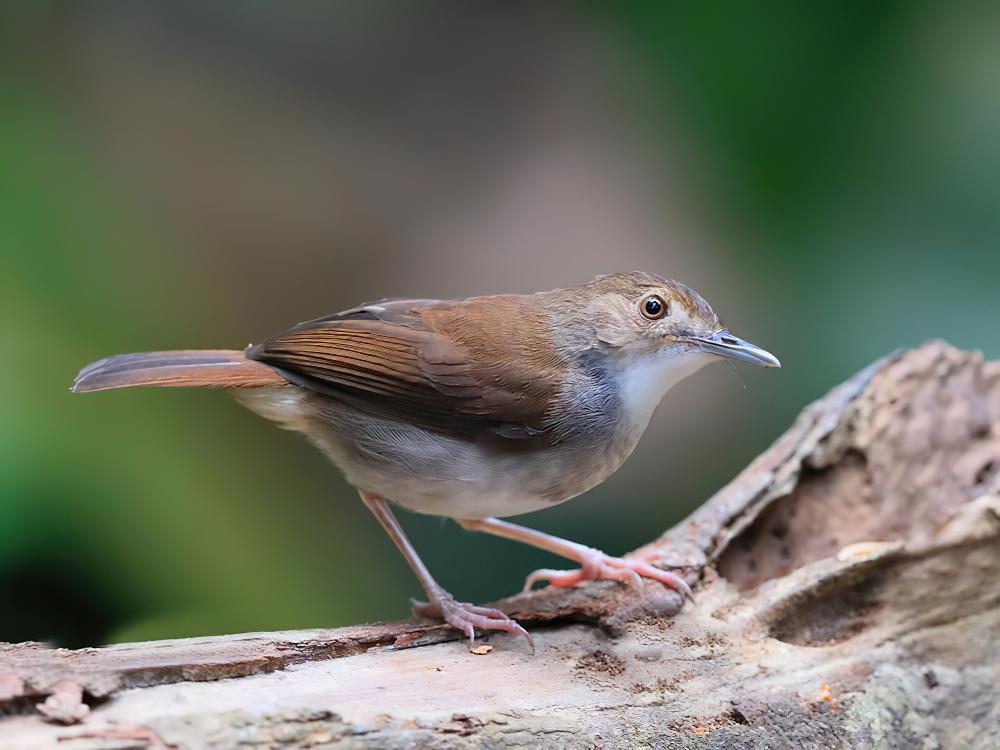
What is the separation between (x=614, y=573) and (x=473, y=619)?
598mm

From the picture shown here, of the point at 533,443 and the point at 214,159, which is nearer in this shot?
the point at 533,443

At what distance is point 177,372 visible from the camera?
321cm

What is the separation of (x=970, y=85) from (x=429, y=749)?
5001 mm

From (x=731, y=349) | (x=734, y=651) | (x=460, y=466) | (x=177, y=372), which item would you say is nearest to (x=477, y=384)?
(x=460, y=466)

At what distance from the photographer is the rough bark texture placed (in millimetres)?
2311

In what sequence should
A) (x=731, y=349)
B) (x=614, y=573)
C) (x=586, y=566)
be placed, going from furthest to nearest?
(x=586, y=566)
(x=614, y=573)
(x=731, y=349)

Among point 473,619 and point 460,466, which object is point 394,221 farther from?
point 473,619

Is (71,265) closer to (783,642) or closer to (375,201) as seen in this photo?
(375,201)

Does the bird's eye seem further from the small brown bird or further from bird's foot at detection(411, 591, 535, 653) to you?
bird's foot at detection(411, 591, 535, 653)

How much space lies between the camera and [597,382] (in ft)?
10.6

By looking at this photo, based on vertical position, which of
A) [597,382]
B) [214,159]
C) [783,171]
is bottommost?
[597,382]

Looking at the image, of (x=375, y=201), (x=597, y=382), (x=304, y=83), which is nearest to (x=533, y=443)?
(x=597, y=382)

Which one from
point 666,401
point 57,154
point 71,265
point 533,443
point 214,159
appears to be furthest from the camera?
point 214,159

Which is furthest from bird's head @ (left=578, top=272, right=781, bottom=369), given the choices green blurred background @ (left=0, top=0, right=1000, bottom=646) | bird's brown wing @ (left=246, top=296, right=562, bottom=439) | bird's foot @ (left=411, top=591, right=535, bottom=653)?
green blurred background @ (left=0, top=0, right=1000, bottom=646)
